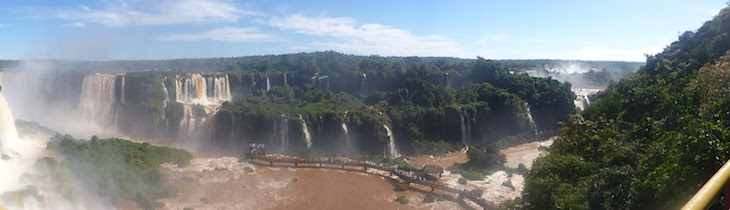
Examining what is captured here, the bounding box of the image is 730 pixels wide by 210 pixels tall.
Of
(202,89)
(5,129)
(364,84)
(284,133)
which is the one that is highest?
(364,84)

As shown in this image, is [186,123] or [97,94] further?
[97,94]

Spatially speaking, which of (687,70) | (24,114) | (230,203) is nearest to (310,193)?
(230,203)

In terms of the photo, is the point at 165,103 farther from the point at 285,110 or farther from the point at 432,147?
the point at 432,147

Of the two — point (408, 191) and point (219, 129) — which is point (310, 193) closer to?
point (408, 191)

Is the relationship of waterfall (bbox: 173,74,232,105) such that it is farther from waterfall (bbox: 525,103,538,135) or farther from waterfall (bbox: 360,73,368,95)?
waterfall (bbox: 525,103,538,135)

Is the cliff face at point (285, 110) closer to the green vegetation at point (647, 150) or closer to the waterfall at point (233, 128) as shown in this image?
the waterfall at point (233, 128)

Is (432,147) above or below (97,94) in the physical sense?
below

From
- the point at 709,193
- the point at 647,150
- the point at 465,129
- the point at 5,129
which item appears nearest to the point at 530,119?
the point at 465,129
